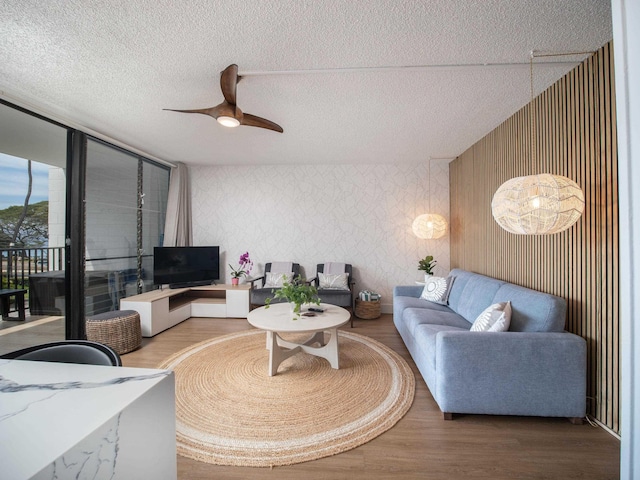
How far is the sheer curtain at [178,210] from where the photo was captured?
4.44 m

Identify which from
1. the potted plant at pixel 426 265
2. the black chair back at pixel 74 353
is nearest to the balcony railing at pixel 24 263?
the black chair back at pixel 74 353

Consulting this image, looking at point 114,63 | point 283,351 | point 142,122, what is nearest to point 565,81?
point 283,351

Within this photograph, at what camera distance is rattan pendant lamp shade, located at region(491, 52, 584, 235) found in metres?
1.72

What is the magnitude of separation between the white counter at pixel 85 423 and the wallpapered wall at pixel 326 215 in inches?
153

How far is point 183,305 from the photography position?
13.4 feet

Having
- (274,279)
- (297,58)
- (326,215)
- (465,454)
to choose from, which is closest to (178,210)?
(274,279)

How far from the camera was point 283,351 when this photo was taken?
8.46 feet

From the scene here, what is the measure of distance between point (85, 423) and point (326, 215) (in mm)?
4209

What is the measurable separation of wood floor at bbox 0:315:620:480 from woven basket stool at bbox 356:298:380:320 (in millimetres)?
2112

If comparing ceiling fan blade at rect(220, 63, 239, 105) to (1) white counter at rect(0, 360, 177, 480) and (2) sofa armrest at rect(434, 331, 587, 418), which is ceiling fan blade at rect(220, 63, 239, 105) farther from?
(2) sofa armrest at rect(434, 331, 587, 418)

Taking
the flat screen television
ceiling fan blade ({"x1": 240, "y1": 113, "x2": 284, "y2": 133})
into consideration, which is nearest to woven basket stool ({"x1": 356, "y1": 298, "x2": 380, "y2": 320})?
the flat screen television

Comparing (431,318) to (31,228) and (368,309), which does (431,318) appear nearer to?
(368,309)

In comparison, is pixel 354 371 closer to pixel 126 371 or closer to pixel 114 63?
pixel 126 371

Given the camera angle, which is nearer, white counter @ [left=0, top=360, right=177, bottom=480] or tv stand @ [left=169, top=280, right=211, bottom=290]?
white counter @ [left=0, top=360, right=177, bottom=480]
